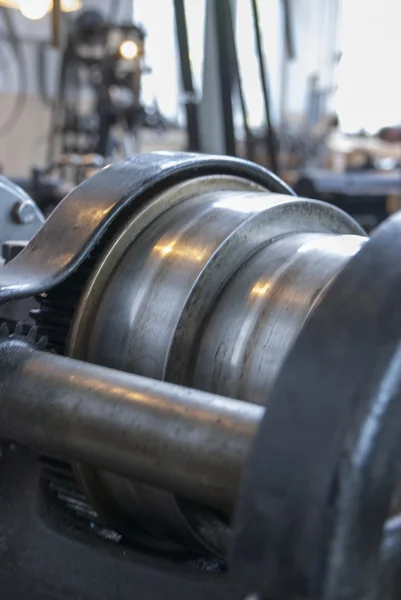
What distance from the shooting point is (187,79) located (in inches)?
69.3

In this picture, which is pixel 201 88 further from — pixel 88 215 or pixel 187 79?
pixel 88 215

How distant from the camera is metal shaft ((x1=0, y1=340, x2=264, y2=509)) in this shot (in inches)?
17.4

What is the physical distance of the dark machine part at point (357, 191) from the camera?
2936 millimetres

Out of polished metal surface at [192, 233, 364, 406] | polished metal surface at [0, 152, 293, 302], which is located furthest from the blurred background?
polished metal surface at [192, 233, 364, 406]

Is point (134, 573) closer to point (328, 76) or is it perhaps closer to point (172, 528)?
point (172, 528)

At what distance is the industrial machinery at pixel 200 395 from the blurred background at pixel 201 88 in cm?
85

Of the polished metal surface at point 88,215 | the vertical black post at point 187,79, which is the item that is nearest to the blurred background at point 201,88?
the vertical black post at point 187,79

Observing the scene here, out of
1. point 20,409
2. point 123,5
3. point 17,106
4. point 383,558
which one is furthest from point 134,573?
point 123,5

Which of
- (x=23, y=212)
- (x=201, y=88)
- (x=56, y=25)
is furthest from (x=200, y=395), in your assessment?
(x=201, y=88)

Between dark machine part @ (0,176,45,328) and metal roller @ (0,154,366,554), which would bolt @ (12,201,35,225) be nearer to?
dark machine part @ (0,176,45,328)

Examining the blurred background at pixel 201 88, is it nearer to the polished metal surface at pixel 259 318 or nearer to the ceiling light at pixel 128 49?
the ceiling light at pixel 128 49

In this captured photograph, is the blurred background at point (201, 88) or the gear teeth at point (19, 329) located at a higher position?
A: the gear teeth at point (19, 329)

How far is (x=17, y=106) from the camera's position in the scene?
4332mm

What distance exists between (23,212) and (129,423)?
50 cm
